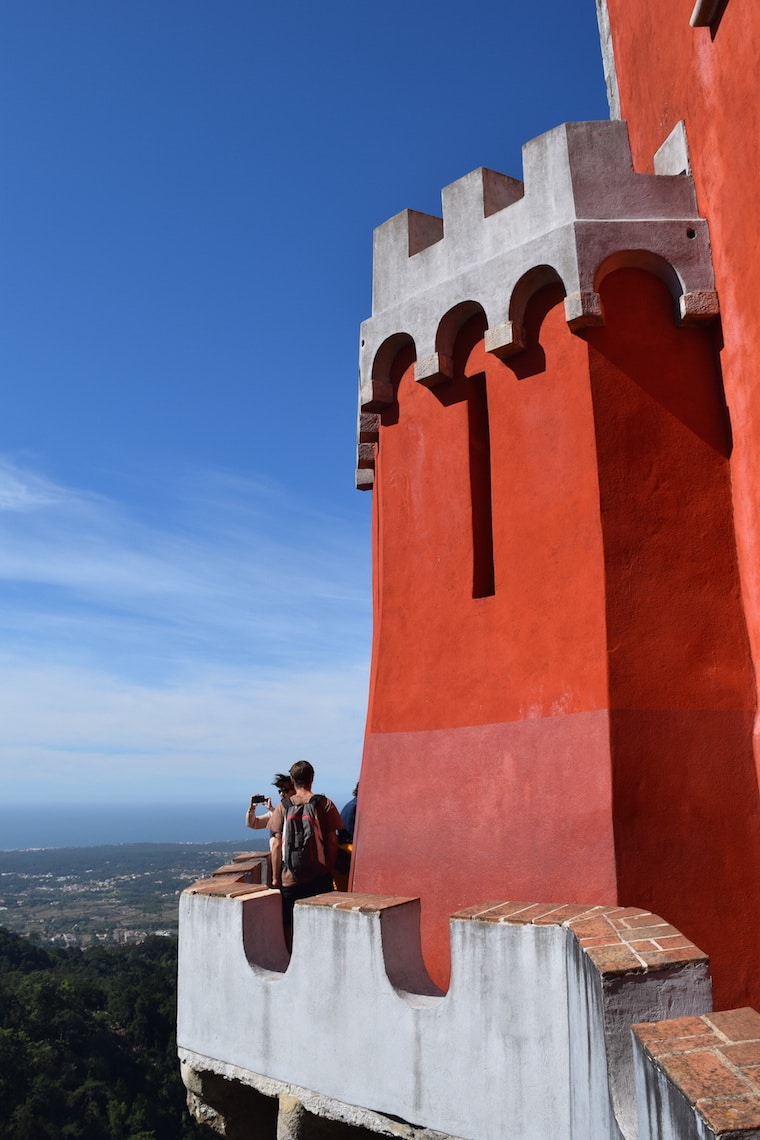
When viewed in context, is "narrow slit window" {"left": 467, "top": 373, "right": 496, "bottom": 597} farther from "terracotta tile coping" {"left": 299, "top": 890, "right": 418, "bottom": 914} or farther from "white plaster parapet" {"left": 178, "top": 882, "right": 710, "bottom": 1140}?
"white plaster parapet" {"left": 178, "top": 882, "right": 710, "bottom": 1140}

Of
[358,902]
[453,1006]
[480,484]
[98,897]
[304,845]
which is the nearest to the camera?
[453,1006]

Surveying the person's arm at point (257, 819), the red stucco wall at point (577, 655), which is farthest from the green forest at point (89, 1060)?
the red stucco wall at point (577, 655)

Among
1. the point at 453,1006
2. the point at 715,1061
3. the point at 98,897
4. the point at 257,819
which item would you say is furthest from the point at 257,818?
the point at 98,897

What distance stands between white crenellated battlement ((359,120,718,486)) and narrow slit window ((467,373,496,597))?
0.93ft

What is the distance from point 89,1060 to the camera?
34.8m

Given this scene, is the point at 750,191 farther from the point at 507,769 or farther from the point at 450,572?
the point at 507,769

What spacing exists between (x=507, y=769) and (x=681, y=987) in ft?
6.74

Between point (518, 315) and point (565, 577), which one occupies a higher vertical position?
point (518, 315)

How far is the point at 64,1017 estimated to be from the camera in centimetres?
3631

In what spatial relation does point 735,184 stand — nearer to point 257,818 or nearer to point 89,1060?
point 257,818

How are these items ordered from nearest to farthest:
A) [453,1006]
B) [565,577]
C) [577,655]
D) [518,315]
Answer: [453,1006] < [577,655] < [565,577] < [518,315]

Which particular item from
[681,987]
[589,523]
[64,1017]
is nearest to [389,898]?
[681,987]

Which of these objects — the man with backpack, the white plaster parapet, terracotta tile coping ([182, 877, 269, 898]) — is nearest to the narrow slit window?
the man with backpack

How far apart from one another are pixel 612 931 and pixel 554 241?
3.87 meters
